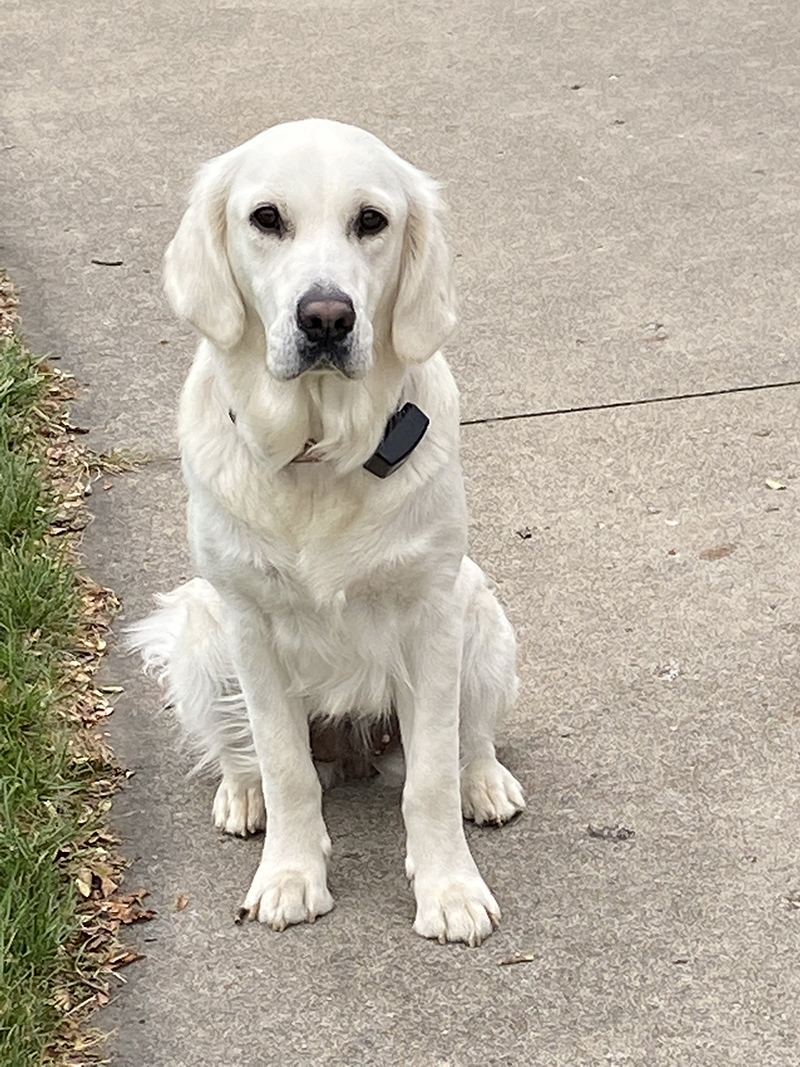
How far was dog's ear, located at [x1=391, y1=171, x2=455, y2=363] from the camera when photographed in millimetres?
2967

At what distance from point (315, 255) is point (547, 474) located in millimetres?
1972

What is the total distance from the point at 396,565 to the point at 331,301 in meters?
0.53

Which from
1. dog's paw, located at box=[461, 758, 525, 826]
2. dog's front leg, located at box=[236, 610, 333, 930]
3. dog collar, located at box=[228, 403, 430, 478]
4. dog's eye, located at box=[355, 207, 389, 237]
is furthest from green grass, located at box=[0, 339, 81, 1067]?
dog's eye, located at box=[355, 207, 389, 237]

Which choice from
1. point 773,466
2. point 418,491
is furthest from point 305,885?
point 773,466

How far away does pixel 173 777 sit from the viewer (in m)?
3.65

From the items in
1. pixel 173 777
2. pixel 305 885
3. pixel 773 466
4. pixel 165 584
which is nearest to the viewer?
pixel 305 885

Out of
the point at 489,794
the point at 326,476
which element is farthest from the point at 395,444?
the point at 489,794

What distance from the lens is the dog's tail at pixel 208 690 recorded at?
11.4ft

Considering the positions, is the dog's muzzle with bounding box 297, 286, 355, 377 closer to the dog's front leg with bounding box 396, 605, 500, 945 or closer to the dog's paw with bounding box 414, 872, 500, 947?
the dog's front leg with bounding box 396, 605, 500, 945

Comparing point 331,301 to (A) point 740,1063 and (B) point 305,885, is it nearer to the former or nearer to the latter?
(B) point 305,885

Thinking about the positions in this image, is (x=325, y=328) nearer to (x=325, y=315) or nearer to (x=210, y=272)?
(x=325, y=315)

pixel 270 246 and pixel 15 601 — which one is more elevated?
pixel 270 246

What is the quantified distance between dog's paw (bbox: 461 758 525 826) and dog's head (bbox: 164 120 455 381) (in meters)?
1.00

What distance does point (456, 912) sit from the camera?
3162 mm
